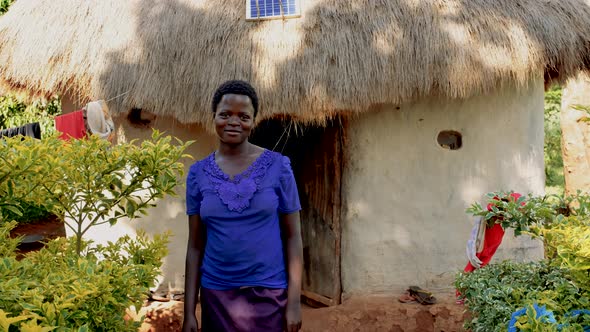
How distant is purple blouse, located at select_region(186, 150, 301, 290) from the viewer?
2188 mm

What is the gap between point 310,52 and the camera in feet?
14.7

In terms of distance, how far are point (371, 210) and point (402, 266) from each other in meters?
0.57

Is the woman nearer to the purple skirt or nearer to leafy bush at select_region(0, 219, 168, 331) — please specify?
the purple skirt

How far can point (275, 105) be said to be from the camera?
4.43 m

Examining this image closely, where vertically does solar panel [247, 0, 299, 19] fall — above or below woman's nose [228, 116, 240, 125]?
above

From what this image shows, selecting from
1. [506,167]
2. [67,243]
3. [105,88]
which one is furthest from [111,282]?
[506,167]

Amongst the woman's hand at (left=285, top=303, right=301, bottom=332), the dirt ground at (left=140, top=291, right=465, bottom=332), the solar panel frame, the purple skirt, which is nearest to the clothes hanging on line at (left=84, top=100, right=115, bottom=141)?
the solar panel frame

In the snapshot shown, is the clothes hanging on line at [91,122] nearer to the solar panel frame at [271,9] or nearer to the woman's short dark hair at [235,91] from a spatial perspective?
the solar panel frame at [271,9]

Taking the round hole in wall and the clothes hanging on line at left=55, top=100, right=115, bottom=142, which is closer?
the clothes hanging on line at left=55, top=100, right=115, bottom=142

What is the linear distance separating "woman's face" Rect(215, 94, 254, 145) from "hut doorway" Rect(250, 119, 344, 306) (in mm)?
2495

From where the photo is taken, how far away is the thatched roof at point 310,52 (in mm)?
4438

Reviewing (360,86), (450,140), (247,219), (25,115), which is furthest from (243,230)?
(25,115)

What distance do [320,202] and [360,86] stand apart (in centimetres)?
144

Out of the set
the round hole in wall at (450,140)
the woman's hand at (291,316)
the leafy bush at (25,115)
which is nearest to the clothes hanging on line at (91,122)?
the woman's hand at (291,316)
